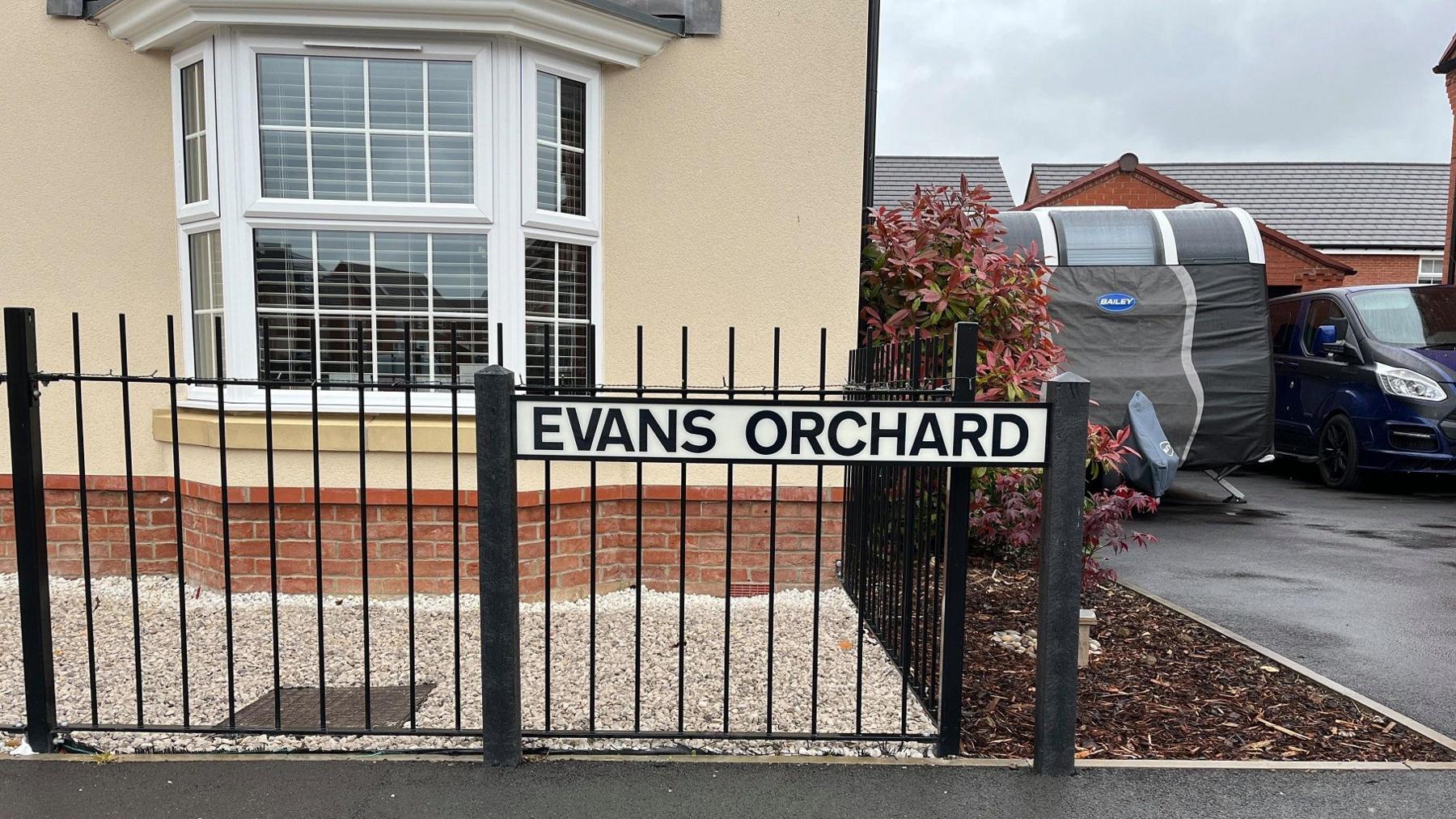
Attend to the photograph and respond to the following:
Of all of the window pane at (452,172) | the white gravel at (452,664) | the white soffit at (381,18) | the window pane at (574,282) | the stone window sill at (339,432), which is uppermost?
the white soffit at (381,18)

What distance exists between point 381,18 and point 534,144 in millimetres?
938

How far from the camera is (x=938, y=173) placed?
72.2ft

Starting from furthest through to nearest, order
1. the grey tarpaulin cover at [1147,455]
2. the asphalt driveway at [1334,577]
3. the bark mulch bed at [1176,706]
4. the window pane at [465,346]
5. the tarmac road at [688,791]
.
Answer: the grey tarpaulin cover at [1147,455] < the window pane at [465,346] < the asphalt driveway at [1334,577] < the bark mulch bed at [1176,706] < the tarmac road at [688,791]

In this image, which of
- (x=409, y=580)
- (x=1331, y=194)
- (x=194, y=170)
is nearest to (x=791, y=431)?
(x=409, y=580)

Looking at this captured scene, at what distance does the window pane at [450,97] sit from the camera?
4.81m

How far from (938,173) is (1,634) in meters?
20.7

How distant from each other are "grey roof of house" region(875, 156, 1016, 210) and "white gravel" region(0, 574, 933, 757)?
1616 centimetres

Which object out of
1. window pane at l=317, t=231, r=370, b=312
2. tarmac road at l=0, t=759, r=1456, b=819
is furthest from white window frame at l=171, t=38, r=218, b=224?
tarmac road at l=0, t=759, r=1456, b=819

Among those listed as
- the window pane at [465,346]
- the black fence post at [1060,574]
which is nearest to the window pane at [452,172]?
the window pane at [465,346]

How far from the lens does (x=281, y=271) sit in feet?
15.9

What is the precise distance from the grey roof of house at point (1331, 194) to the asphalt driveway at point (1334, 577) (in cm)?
1396

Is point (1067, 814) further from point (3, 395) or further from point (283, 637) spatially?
point (3, 395)

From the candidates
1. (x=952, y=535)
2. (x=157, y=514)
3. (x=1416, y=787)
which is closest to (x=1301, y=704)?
(x=1416, y=787)

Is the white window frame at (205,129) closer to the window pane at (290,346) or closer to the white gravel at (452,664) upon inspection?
the window pane at (290,346)
